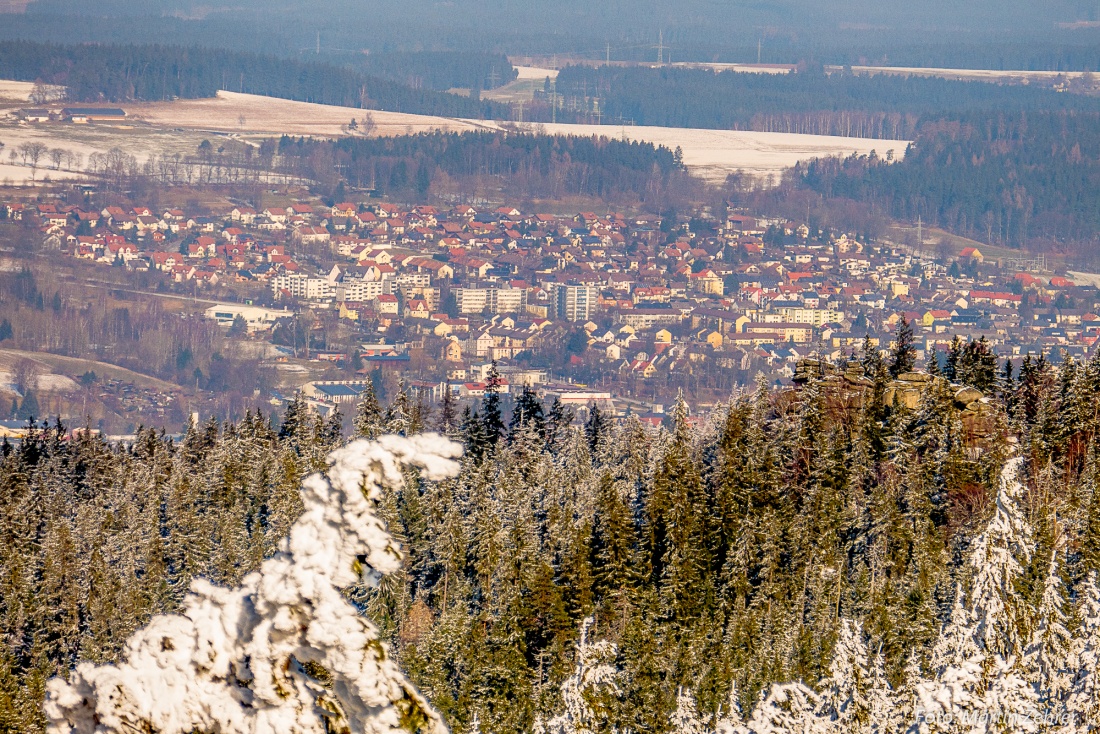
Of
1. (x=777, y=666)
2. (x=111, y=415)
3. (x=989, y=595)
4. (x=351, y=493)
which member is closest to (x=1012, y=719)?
(x=989, y=595)

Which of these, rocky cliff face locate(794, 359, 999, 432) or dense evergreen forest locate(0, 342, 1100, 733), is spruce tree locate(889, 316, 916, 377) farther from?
rocky cliff face locate(794, 359, 999, 432)

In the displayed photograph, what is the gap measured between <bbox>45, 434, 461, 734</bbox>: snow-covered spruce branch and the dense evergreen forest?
14614 mm

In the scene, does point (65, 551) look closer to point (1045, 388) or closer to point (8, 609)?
point (8, 609)

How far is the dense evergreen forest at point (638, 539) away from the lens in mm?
32125

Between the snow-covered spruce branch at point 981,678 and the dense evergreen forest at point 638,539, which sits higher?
the snow-covered spruce branch at point 981,678

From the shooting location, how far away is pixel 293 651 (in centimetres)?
696

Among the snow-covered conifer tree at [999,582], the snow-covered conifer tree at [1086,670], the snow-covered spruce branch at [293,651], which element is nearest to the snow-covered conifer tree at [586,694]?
the snow-covered conifer tree at [1086,670]

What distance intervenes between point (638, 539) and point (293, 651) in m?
34.7

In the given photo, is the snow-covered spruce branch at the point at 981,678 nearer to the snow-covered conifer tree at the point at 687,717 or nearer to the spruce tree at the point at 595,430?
the snow-covered conifer tree at the point at 687,717

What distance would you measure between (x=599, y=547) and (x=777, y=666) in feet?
36.6

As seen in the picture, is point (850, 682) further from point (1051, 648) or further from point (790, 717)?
point (1051, 648)

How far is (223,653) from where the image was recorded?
7113 millimetres

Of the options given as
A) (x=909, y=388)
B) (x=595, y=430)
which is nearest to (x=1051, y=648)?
(x=909, y=388)

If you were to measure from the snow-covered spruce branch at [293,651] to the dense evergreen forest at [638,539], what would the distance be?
14.6 meters
